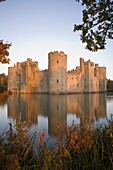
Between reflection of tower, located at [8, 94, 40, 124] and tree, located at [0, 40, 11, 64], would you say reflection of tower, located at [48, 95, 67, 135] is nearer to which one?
reflection of tower, located at [8, 94, 40, 124]

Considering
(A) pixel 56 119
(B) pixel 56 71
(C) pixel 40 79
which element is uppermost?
(B) pixel 56 71

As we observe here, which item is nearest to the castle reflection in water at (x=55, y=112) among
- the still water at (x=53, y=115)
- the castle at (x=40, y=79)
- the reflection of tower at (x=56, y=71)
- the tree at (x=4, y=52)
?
the still water at (x=53, y=115)

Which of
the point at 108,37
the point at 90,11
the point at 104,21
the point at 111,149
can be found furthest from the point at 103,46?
the point at 111,149

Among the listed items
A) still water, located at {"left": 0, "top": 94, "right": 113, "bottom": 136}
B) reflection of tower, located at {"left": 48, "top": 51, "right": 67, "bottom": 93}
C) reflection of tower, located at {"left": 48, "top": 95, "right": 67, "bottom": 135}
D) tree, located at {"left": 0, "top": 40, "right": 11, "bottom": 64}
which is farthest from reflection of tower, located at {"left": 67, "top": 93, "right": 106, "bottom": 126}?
reflection of tower, located at {"left": 48, "top": 51, "right": 67, "bottom": 93}

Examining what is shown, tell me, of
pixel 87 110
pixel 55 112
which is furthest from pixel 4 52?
pixel 87 110

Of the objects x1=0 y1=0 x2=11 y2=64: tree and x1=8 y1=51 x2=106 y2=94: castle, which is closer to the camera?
x1=0 y1=0 x2=11 y2=64: tree

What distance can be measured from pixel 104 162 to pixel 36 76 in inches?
1484

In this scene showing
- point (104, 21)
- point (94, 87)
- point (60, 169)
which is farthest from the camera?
point (94, 87)

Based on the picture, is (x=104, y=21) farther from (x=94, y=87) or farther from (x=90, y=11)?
(x=94, y=87)

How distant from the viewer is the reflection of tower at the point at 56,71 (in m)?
31.4

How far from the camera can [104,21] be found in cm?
462

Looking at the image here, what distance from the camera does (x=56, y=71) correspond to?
103 ft

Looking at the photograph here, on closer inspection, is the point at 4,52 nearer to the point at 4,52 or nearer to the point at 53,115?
the point at 4,52

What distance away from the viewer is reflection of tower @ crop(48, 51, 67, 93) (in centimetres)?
3144
